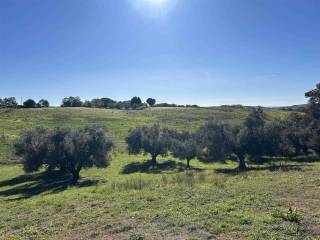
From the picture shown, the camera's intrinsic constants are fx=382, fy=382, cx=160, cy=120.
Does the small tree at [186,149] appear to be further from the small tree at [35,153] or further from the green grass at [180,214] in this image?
the green grass at [180,214]

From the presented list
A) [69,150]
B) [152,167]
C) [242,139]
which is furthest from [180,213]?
[152,167]

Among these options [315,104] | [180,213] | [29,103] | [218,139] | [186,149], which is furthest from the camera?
[29,103]

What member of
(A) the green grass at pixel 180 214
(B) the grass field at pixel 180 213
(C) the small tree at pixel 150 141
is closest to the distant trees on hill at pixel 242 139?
(C) the small tree at pixel 150 141

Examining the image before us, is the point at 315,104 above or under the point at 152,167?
above

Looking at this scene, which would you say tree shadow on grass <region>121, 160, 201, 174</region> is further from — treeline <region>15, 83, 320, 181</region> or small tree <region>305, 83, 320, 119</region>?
small tree <region>305, 83, 320, 119</region>

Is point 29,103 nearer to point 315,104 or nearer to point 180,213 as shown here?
point 315,104

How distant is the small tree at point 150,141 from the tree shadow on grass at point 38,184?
60.8ft

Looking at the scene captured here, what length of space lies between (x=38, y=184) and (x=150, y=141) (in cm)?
2587

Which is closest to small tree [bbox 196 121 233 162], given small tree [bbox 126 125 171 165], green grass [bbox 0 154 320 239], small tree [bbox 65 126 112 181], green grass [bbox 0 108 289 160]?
small tree [bbox 126 125 171 165]

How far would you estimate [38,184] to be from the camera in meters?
48.9

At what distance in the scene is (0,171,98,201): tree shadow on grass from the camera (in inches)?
1639

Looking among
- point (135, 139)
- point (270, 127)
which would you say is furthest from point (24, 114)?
point (270, 127)

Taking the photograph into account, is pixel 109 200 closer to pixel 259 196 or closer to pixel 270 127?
pixel 259 196

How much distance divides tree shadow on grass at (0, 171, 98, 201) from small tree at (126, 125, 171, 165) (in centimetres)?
1852
